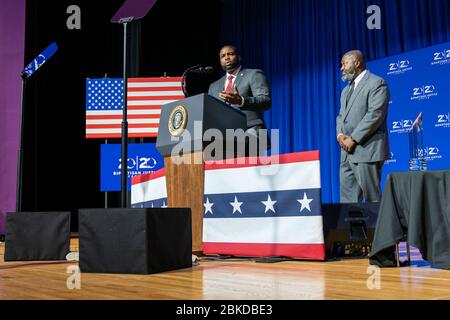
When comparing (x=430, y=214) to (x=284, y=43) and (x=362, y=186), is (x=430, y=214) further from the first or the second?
(x=284, y=43)

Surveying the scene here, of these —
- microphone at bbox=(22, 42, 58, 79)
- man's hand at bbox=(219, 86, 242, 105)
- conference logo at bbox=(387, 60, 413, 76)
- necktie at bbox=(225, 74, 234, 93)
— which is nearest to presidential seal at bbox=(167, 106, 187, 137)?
man's hand at bbox=(219, 86, 242, 105)

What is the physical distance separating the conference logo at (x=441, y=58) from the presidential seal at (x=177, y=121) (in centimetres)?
359

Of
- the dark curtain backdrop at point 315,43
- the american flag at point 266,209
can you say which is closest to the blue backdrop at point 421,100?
the dark curtain backdrop at point 315,43

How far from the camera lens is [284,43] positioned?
7613 mm

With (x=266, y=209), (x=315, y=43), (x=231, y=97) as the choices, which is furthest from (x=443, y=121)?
(x=266, y=209)

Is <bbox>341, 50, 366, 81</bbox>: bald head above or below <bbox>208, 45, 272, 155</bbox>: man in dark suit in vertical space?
above

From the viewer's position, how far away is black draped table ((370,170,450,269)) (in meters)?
2.12

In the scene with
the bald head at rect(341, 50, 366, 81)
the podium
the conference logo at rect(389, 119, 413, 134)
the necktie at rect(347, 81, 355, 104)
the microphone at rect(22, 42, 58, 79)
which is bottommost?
the podium

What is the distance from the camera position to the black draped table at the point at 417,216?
2121mm

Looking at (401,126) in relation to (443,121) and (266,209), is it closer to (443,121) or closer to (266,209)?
(443,121)

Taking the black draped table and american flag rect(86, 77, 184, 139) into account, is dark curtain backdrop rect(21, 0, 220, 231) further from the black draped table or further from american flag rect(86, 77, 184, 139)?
the black draped table

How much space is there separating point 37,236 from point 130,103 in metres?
3.42

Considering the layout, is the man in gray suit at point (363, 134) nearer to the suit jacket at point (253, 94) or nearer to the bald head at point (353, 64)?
the bald head at point (353, 64)

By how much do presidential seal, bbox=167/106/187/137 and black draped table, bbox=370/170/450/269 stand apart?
113 centimetres
